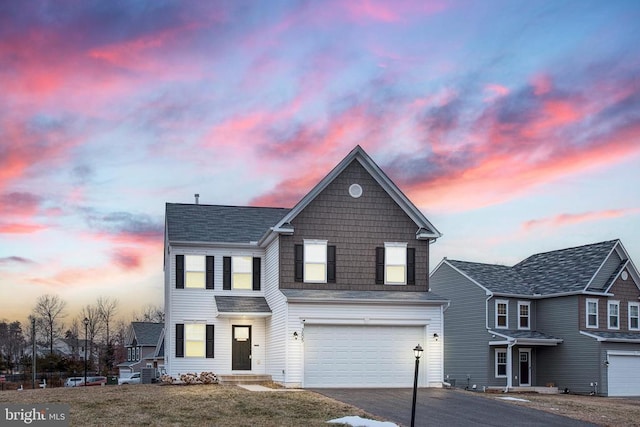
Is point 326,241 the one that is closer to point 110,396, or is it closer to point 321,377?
point 321,377

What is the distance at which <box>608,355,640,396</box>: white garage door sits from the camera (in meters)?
40.4

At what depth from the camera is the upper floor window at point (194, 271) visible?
3500 centimetres

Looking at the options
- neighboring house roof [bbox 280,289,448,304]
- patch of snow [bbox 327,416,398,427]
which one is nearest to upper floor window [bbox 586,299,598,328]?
neighboring house roof [bbox 280,289,448,304]

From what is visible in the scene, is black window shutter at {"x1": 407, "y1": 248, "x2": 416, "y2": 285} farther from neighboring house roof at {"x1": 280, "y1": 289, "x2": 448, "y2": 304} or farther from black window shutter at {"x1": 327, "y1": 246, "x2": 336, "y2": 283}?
black window shutter at {"x1": 327, "y1": 246, "x2": 336, "y2": 283}

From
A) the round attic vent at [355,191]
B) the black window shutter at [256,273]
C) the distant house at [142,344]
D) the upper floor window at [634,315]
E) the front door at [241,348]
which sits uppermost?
the round attic vent at [355,191]

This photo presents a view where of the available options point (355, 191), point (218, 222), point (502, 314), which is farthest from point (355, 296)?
point (502, 314)

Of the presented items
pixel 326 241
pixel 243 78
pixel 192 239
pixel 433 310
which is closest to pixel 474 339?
pixel 433 310

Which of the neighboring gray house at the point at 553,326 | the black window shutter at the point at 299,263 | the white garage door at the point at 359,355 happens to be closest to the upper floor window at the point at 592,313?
the neighboring gray house at the point at 553,326

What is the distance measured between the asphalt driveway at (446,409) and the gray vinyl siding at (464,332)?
1330cm

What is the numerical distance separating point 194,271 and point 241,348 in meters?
4.13

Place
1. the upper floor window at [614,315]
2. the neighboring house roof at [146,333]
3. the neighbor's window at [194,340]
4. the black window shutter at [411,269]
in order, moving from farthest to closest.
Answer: the neighboring house roof at [146,333], the upper floor window at [614,315], the neighbor's window at [194,340], the black window shutter at [411,269]

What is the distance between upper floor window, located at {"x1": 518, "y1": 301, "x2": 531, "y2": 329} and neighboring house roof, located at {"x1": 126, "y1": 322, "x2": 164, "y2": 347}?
45.6 m

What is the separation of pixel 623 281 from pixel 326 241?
2060 centimetres

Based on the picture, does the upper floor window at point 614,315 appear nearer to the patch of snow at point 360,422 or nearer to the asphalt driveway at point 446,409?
the asphalt driveway at point 446,409
